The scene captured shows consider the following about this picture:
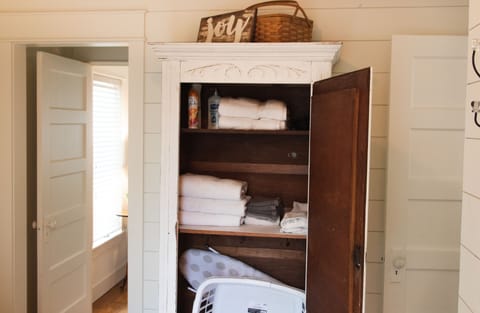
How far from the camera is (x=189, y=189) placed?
6.89 feet

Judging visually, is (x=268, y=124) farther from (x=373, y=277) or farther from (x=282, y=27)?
(x=373, y=277)

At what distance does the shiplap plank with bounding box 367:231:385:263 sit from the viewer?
214 centimetres

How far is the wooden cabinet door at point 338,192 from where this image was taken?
146 centimetres

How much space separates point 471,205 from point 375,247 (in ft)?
2.97

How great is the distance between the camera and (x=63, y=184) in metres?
2.91

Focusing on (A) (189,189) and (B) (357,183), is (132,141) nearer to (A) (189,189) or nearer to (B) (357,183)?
(A) (189,189)

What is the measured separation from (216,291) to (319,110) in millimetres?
984

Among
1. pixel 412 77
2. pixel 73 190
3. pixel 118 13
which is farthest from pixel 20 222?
pixel 412 77

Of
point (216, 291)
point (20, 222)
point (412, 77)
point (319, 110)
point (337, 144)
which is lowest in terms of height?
point (216, 291)

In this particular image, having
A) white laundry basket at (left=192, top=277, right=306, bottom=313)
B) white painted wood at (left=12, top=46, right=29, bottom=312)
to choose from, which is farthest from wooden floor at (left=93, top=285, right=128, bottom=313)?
white laundry basket at (left=192, top=277, right=306, bottom=313)

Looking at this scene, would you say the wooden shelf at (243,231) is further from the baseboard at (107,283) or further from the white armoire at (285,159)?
the baseboard at (107,283)

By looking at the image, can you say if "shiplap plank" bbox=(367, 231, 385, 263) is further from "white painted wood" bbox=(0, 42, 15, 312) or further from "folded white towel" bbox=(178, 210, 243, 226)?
"white painted wood" bbox=(0, 42, 15, 312)

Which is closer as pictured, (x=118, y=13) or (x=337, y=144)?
(x=337, y=144)

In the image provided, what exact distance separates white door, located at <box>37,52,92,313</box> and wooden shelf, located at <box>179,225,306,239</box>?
1.17 m
